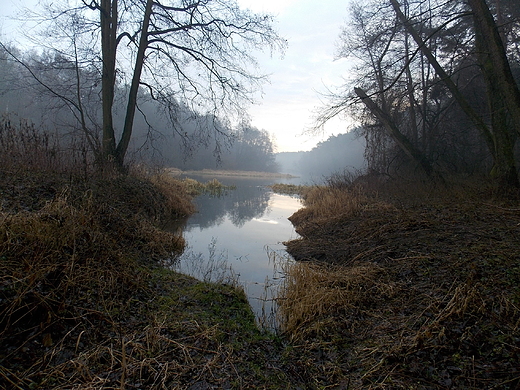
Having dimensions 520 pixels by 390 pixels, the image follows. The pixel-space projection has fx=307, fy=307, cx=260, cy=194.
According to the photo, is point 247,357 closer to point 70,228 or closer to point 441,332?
point 441,332

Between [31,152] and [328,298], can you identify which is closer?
[328,298]

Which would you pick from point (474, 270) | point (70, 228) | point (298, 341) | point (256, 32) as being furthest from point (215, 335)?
point (256, 32)

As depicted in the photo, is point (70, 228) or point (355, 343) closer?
point (355, 343)

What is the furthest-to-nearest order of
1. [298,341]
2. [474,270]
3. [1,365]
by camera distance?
[474,270], [298,341], [1,365]

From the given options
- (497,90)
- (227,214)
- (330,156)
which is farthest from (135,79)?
(330,156)

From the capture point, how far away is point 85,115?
35.5ft

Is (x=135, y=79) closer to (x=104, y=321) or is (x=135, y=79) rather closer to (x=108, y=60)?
(x=108, y=60)

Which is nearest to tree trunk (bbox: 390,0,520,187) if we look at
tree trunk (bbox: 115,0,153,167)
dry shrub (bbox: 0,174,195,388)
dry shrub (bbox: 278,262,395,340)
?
dry shrub (bbox: 278,262,395,340)

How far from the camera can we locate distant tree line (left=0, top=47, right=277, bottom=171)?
9.05 m

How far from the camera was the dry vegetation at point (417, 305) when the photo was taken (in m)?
2.27

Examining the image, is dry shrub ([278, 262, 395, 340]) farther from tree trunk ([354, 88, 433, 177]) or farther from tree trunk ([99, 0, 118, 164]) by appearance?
tree trunk ([354, 88, 433, 177])

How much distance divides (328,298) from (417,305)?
95cm

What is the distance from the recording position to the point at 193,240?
7.89 m

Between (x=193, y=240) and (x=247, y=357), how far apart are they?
547 centimetres
